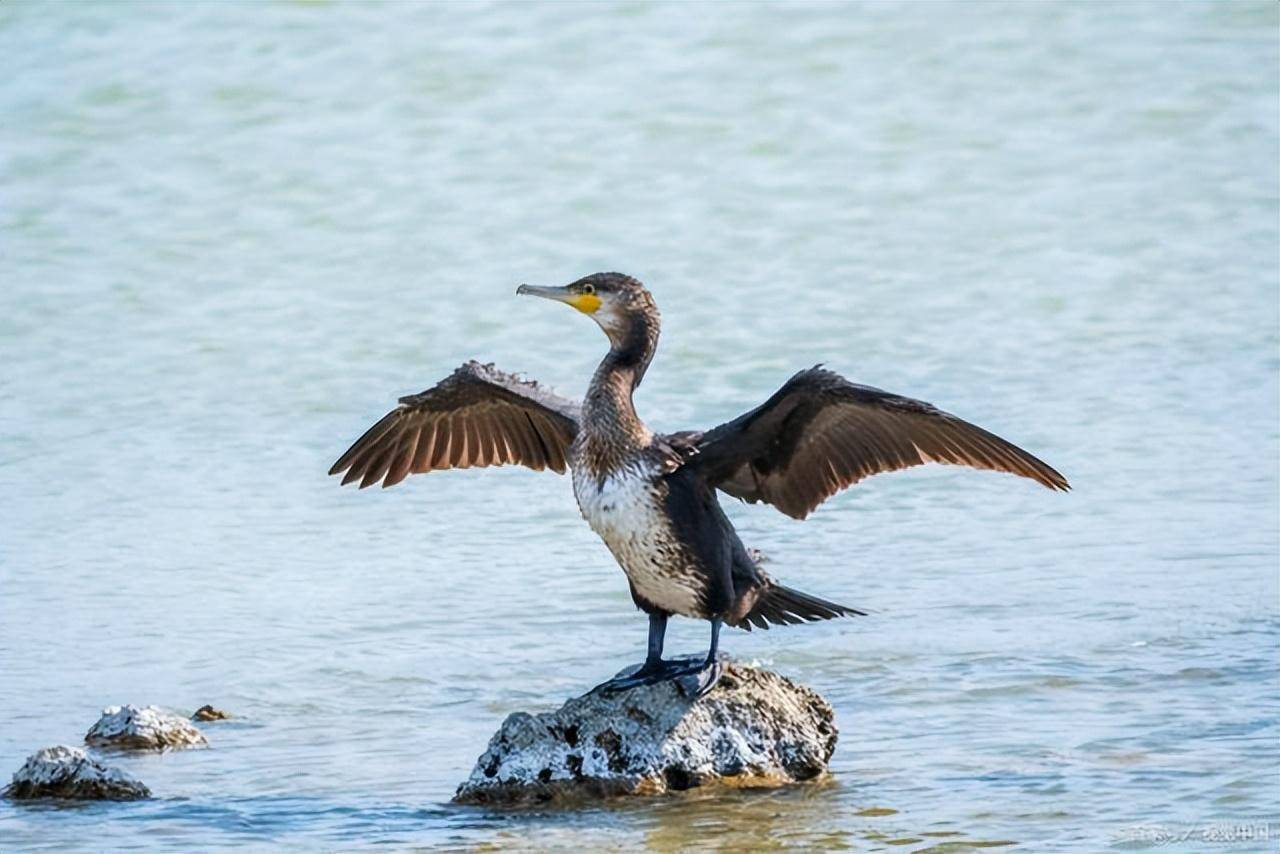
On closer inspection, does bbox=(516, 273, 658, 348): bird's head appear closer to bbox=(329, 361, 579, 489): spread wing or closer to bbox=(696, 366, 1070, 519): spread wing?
bbox=(696, 366, 1070, 519): spread wing

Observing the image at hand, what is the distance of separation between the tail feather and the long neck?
70 centimetres

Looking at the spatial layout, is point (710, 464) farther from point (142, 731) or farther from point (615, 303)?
point (142, 731)

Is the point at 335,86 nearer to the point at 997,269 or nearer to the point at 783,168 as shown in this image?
the point at 783,168

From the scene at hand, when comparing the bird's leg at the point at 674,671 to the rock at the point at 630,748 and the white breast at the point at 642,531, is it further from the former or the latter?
the white breast at the point at 642,531

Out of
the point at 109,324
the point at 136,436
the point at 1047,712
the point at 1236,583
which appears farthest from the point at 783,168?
the point at 1047,712

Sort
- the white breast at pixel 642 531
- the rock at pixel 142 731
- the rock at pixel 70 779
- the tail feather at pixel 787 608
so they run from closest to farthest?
the white breast at pixel 642 531
the rock at pixel 70 779
the tail feather at pixel 787 608
the rock at pixel 142 731

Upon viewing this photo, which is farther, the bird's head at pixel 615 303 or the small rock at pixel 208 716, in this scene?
the small rock at pixel 208 716

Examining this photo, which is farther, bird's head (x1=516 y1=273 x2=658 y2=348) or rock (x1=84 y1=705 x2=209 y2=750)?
rock (x1=84 y1=705 x2=209 y2=750)

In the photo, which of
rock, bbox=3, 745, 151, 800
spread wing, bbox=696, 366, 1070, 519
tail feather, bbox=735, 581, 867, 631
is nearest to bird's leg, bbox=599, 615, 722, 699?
tail feather, bbox=735, 581, 867, 631

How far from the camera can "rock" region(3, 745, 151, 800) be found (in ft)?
23.6

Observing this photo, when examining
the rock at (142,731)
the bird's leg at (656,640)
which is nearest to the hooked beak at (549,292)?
the bird's leg at (656,640)

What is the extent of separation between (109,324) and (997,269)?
5.28 m

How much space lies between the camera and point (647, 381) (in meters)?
12.3

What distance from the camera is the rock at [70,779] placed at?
23.6 feet
